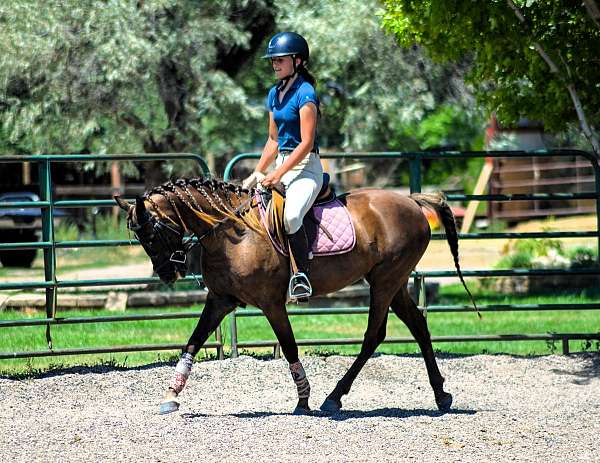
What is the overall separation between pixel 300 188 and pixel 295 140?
314 mm

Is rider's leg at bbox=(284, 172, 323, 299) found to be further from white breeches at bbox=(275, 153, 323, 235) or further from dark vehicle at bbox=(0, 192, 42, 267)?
dark vehicle at bbox=(0, 192, 42, 267)

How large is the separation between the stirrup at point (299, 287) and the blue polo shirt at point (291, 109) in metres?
0.83

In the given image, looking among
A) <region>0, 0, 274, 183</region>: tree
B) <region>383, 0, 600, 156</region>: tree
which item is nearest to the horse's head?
<region>383, 0, 600, 156</region>: tree

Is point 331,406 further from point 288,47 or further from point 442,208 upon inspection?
point 288,47

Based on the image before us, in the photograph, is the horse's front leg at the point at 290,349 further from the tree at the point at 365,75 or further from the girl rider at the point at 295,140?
the tree at the point at 365,75

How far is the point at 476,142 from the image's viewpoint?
26.2 m

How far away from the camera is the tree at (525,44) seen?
8562mm

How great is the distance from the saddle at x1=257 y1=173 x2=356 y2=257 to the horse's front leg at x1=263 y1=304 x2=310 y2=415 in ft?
1.31

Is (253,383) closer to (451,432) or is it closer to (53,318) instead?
(53,318)

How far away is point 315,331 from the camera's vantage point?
11.8 metres

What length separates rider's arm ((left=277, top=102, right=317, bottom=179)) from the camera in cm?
664

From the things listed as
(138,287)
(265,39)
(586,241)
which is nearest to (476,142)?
(586,241)

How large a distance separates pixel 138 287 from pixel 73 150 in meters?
2.17

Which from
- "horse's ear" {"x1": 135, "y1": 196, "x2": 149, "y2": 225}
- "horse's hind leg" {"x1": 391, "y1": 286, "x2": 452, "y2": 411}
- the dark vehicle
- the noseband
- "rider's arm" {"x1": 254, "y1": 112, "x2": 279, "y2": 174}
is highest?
"rider's arm" {"x1": 254, "y1": 112, "x2": 279, "y2": 174}
